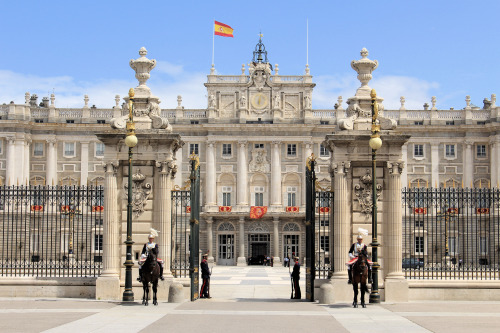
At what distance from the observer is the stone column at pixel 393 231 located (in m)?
21.5

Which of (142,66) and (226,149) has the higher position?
(226,149)

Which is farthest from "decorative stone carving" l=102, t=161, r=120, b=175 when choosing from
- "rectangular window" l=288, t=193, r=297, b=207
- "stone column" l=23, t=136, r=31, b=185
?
"stone column" l=23, t=136, r=31, b=185

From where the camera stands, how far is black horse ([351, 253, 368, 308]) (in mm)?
19416

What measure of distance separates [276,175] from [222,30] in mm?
16450

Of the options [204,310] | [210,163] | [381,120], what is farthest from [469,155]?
[204,310]

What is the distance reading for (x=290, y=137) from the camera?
254 ft

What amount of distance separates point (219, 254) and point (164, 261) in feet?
177

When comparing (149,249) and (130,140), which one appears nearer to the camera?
(149,249)

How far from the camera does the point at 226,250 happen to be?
7544 cm

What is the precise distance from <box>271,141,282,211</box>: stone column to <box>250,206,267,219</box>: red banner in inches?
52.9

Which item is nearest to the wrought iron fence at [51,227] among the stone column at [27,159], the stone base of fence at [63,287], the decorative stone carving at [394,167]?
the stone base of fence at [63,287]

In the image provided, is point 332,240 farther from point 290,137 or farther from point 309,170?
point 290,137

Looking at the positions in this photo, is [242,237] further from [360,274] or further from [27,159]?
[360,274]


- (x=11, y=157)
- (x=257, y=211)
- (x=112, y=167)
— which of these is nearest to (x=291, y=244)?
(x=257, y=211)
